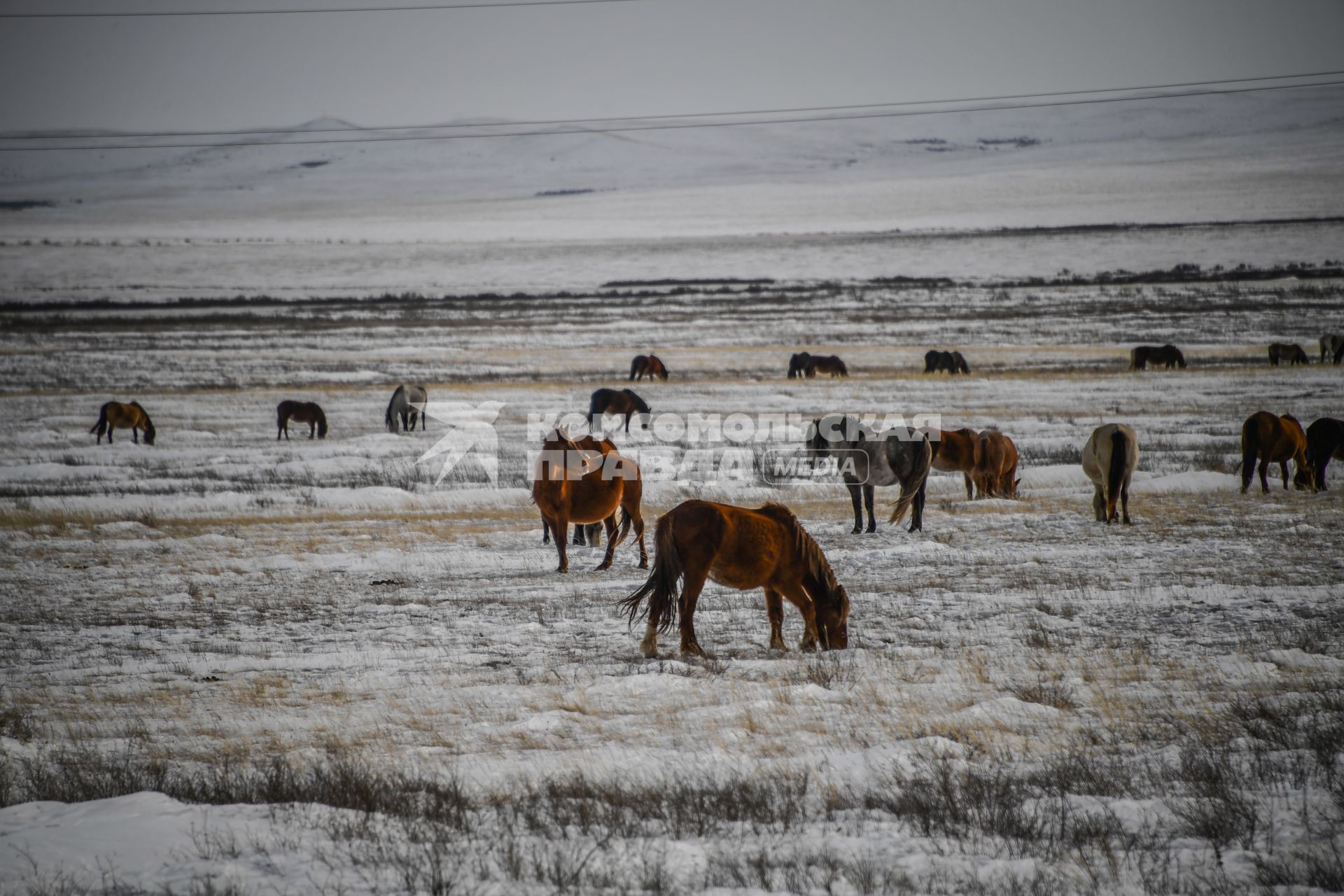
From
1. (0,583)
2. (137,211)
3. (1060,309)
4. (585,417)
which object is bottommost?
(0,583)

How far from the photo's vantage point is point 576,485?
10.7 m

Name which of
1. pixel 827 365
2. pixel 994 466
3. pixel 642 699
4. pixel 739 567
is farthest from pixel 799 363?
pixel 642 699

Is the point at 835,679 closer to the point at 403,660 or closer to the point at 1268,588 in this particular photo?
the point at 403,660

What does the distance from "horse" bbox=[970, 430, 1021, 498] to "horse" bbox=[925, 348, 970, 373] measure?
20016 mm

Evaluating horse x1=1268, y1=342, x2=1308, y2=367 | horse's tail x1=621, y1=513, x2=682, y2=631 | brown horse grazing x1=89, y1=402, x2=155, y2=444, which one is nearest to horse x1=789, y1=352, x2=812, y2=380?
horse x1=1268, y1=342, x2=1308, y2=367

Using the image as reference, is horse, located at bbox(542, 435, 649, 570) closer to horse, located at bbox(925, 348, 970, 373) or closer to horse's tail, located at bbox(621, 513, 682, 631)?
horse's tail, located at bbox(621, 513, 682, 631)

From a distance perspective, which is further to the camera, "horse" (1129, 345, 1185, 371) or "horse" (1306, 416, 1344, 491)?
"horse" (1129, 345, 1185, 371)

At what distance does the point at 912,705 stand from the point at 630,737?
6.28ft

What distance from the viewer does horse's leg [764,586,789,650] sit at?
788cm

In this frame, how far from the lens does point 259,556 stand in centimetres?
1225

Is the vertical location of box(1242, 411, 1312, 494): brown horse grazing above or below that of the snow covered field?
above

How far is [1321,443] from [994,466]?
16.1 feet

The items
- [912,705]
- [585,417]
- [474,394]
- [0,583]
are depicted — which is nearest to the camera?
[912,705]

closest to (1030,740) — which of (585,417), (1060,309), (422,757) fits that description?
(422,757)
